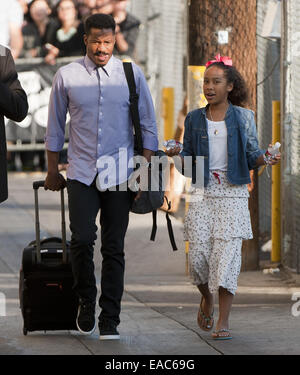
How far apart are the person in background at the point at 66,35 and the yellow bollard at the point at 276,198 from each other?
7846 mm

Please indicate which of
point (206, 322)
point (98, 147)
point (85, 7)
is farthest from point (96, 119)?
point (85, 7)

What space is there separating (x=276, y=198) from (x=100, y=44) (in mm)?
3721

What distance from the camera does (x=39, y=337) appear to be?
269 inches

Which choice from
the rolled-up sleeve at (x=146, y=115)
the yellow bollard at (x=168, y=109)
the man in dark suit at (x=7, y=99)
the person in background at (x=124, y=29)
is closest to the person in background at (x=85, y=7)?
the person in background at (x=124, y=29)

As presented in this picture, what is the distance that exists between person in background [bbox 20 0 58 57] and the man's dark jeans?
11.2 meters

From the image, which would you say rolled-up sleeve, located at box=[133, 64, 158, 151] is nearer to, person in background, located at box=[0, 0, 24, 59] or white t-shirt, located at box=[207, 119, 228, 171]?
white t-shirt, located at box=[207, 119, 228, 171]

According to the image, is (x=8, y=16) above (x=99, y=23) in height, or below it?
above

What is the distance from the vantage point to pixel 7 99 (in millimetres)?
5789

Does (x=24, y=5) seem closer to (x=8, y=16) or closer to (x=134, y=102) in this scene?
(x=8, y=16)

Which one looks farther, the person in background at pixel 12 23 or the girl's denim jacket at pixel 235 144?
the person in background at pixel 12 23

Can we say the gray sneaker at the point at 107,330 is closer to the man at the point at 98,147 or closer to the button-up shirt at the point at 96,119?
the man at the point at 98,147

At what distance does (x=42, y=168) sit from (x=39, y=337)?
38.0ft

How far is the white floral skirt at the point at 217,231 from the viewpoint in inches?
265
